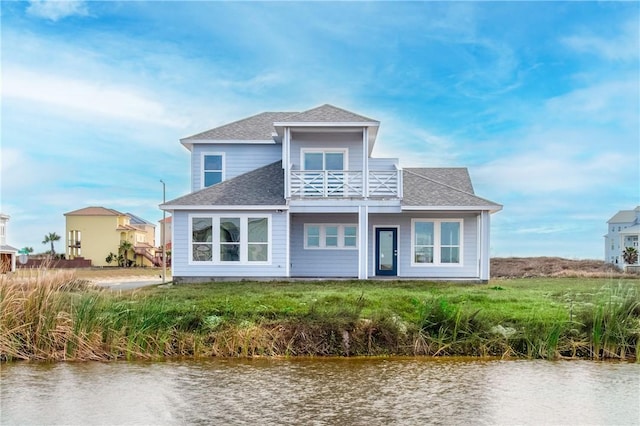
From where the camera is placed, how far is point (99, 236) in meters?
51.1

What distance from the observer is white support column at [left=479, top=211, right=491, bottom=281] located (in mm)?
23031

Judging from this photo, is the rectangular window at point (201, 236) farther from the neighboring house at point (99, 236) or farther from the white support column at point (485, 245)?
the neighboring house at point (99, 236)

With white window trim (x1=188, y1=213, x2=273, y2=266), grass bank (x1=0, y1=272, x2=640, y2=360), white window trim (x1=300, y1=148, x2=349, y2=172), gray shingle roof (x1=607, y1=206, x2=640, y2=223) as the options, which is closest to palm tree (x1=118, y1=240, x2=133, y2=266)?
white window trim (x1=188, y1=213, x2=273, y2=266)

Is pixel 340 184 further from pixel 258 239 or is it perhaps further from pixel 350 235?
pixel 258 239

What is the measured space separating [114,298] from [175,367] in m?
3.55

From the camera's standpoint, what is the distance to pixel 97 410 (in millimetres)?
7910

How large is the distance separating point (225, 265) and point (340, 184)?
5498 mm

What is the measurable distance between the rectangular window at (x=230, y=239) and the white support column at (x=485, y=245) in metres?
8.37

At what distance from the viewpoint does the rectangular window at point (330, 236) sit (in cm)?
2488

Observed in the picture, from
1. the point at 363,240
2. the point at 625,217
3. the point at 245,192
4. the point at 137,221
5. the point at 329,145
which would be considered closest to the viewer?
the point at 363,240

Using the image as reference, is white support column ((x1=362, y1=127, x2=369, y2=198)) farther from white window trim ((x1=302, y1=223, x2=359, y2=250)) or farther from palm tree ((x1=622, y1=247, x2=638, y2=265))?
palm tree ((x1=622, y1=247, x2=638, y2=265))

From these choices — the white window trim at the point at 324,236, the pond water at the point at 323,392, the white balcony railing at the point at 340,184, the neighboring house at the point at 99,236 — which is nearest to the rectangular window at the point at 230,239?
the white balcony railing at the point at 340,184

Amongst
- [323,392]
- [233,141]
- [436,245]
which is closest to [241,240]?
[233,141]

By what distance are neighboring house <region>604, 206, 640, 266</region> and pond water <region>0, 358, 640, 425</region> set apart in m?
36.5
